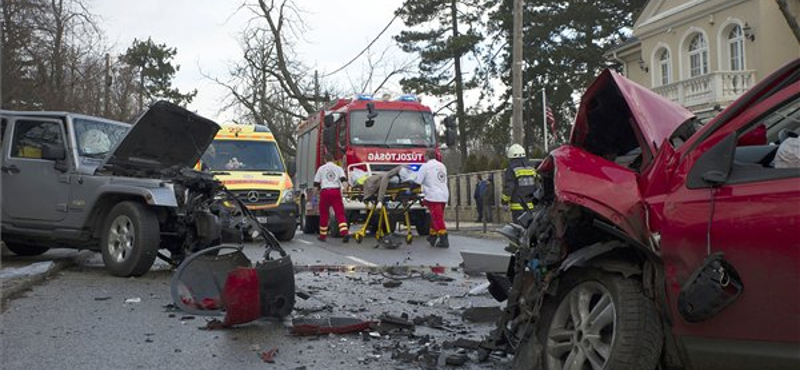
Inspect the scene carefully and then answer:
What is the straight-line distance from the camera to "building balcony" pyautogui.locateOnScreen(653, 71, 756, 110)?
25438mm

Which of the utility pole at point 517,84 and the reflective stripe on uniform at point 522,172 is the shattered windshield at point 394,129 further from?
the reflective stripe on uniform at point 522,172

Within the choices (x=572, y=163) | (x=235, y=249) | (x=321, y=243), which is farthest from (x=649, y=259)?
(x=321, y=243)

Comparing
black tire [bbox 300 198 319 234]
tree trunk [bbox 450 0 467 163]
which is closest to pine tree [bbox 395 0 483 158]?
tree trunk [bbox 450 0 467 163]

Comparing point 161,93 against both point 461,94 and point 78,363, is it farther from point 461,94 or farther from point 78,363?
point 78,363

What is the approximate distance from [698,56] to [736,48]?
188 centimetres

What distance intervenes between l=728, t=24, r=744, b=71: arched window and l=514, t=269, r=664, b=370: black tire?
25808mm

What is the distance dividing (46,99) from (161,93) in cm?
4036

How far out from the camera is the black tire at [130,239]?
25.8ft

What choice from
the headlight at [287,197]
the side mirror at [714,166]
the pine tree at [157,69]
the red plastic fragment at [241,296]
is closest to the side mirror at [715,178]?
the side mirror at [714,166]

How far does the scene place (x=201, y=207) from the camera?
8242mm

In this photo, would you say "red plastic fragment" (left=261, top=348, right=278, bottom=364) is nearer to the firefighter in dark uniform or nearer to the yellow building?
the firefighter in dark uniform

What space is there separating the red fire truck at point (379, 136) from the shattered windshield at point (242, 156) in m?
1.71

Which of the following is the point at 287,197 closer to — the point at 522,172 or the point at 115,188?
the point at 522,172

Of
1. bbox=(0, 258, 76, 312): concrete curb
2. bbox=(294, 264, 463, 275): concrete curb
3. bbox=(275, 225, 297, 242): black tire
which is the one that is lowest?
bbox=(294, 264, 463, 275): concrete curb
